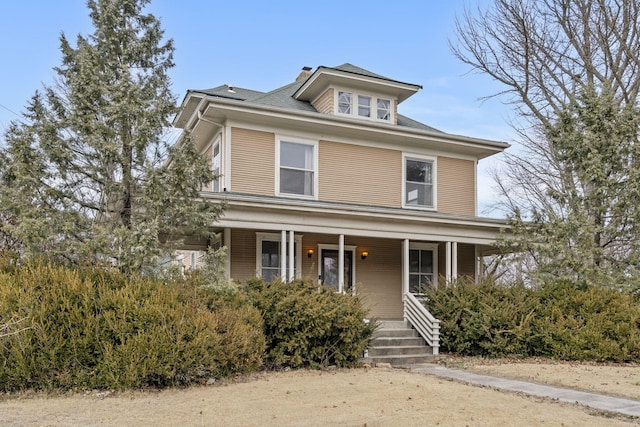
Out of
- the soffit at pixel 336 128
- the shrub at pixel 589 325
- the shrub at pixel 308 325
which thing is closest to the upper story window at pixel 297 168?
the soffit at pixel 336 128

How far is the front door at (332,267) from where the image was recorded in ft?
43.6

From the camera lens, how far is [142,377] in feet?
22.8

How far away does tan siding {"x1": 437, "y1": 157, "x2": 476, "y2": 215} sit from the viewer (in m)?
14.5

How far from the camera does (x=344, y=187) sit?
13.5 metres

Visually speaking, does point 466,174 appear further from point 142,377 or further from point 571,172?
point 142,377

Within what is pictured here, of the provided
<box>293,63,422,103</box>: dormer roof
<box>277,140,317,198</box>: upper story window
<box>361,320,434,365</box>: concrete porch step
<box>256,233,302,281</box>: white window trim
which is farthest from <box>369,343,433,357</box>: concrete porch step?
<box>293,63,422,103</box>: dormer roof

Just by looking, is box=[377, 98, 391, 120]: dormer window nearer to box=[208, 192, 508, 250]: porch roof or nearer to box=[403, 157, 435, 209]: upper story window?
box=[403, 157, 435, 209]: upper story window

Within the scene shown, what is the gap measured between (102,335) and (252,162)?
20.7 feet

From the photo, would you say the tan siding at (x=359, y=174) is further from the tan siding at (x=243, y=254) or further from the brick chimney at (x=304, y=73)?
the brick chimney at (x=304, y=73)

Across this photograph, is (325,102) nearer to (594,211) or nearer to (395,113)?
(395,113)

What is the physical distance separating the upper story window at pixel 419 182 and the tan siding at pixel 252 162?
3.89 m

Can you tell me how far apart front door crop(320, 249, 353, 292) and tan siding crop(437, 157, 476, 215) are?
3.02 metres

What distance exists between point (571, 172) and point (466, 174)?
2.73 meters

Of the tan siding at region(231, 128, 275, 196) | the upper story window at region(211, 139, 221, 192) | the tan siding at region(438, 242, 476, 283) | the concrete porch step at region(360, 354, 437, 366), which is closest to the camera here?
the concrete porch step at region(360, 354, 437, 366)
